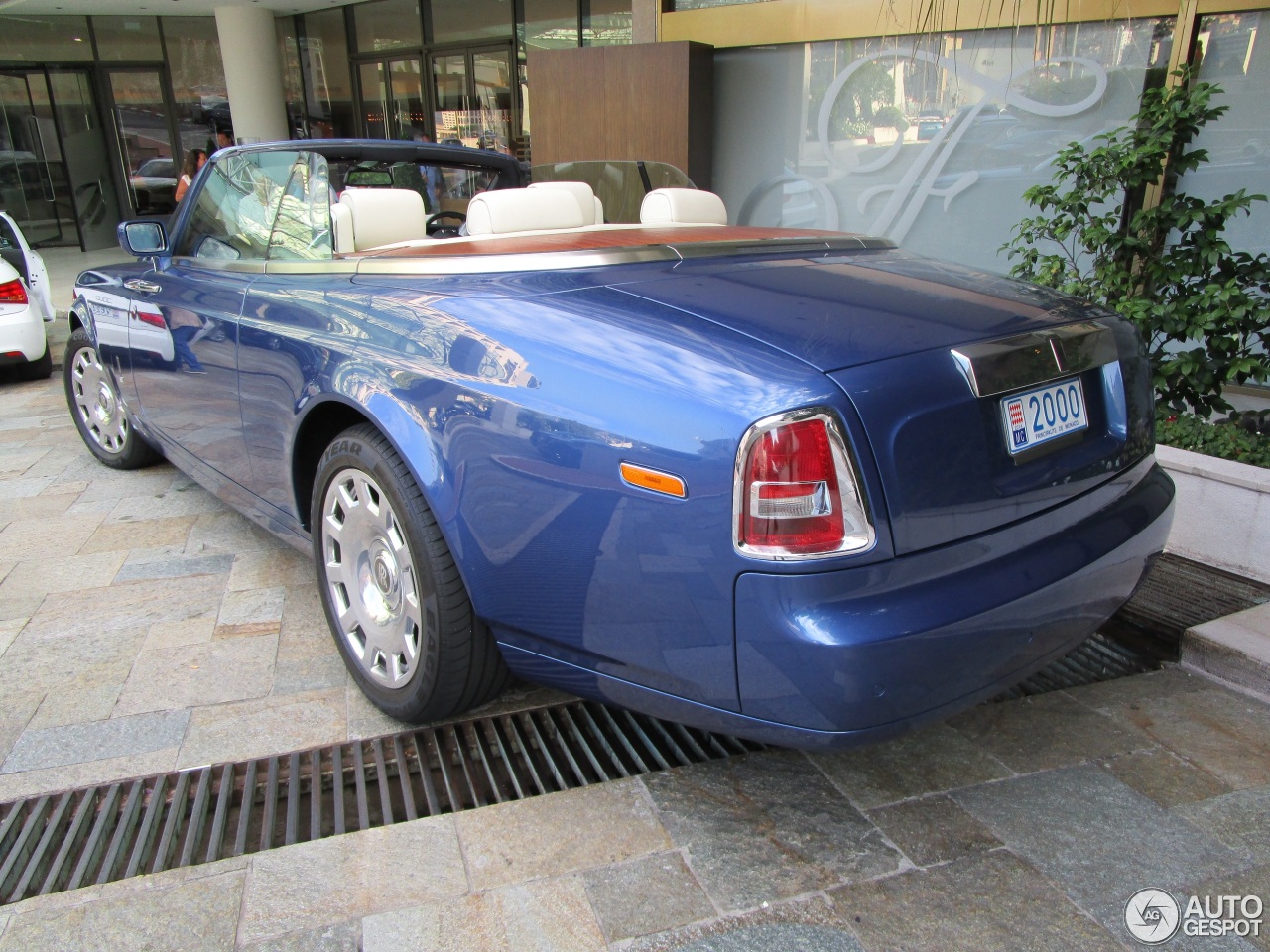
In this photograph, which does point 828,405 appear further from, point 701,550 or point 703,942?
point 703,942

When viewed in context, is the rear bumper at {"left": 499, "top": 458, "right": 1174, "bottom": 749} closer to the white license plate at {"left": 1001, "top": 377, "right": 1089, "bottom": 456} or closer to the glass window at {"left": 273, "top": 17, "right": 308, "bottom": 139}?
the white license plate at {"left": 1001, "top": 377, "right": 1089, "bottom": 456}

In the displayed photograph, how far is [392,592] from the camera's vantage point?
7.84 ft

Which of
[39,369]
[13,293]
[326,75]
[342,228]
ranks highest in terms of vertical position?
[326,75]

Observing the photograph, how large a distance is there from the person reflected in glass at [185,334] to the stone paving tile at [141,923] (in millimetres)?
1868

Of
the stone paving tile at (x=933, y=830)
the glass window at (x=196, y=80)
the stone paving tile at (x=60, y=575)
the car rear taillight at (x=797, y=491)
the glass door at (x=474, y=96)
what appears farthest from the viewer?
the glass window at (x=196, y=80)

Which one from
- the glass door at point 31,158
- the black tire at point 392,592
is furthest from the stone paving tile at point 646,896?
the glass door at point 31,158

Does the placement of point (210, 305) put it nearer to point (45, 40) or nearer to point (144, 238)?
point (144, 238)

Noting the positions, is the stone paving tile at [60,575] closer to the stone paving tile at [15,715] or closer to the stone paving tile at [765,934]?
the stone paving tile at [15,715]

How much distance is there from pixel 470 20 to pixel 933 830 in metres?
12.6

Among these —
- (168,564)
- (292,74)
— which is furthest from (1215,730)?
(292,74)

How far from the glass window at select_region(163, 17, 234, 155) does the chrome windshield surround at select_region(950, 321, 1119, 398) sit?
653 inches

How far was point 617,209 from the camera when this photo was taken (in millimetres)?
4105

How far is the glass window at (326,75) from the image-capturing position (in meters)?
14.4

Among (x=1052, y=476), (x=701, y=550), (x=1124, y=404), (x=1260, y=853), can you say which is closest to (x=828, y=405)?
(x=701, y=550)
